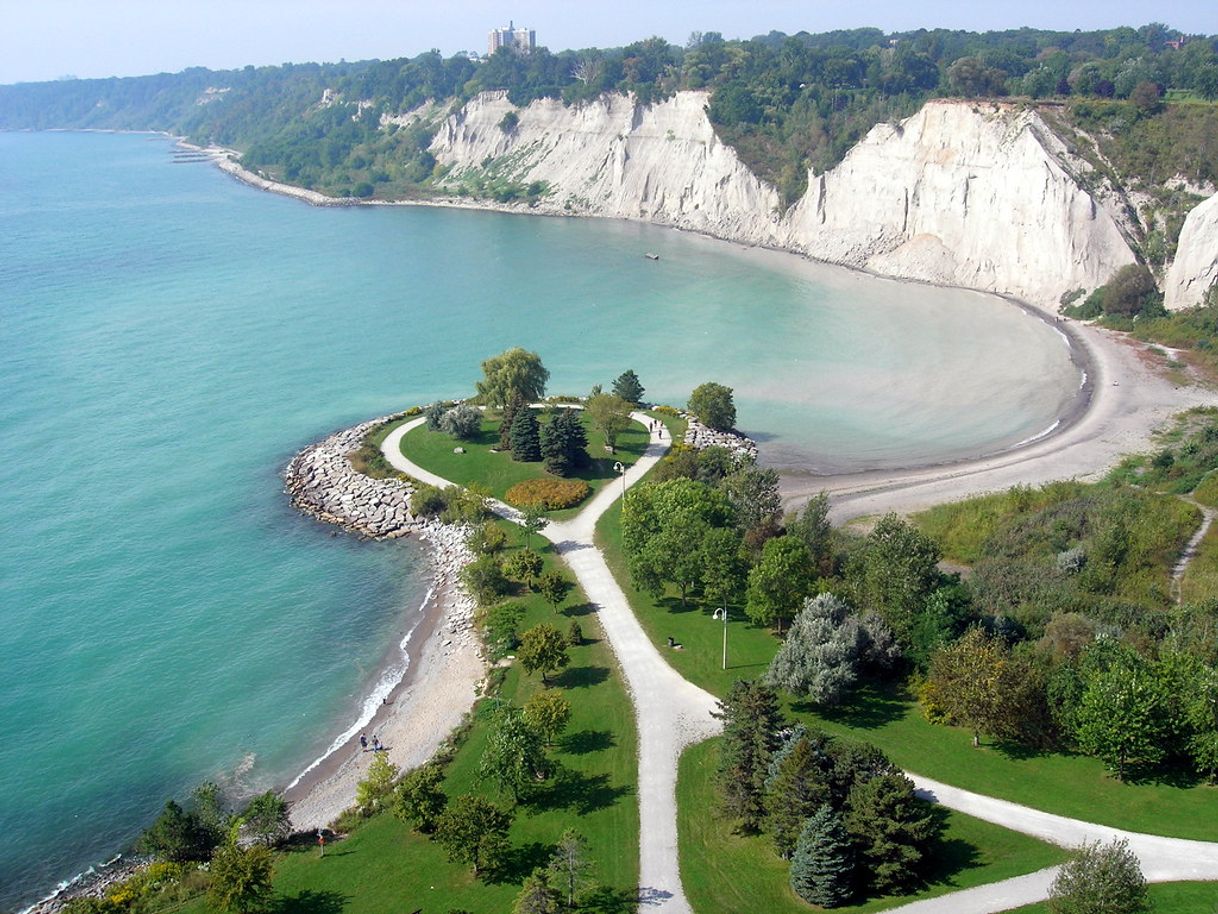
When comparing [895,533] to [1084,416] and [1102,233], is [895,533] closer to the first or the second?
[1084,416]

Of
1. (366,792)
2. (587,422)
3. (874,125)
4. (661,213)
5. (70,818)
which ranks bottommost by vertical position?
(70,818)

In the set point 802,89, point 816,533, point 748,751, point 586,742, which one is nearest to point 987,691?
point 748,751

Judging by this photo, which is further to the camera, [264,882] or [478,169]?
[478,169]

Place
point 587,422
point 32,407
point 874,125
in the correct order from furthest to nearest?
point 874,125 < point 32,407 < point 587,422

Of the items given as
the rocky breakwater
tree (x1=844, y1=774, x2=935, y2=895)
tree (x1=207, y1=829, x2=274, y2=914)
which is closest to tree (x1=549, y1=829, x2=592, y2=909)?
tree (x1=844, y1=774, x2=935, y2=895)

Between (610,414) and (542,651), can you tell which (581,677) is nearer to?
(542,651)

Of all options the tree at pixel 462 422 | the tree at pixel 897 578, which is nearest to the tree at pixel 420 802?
the tree at pixel 897 578


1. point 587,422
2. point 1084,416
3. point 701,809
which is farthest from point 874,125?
point 701,809

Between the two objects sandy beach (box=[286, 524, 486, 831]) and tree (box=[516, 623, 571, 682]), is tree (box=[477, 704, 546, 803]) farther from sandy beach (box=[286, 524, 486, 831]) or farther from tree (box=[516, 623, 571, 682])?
sandy beach (box=[286, 524, 486, 831])
